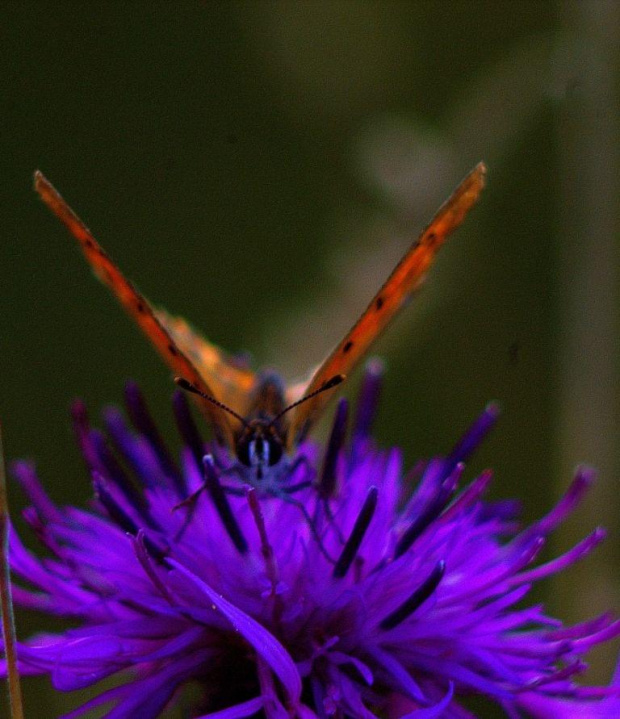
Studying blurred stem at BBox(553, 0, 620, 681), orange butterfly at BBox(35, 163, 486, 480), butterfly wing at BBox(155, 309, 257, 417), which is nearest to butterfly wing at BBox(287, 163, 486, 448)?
orange butterfly at BBox(35, 163, 486, 480)

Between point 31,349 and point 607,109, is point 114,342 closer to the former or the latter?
point 31,349

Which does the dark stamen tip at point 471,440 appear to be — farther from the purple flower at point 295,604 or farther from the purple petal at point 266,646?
the purple petal at point 266,646

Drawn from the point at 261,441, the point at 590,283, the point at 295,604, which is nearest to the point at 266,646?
the point at 295,604

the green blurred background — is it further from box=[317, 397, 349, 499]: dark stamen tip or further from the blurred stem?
box=[317, 397, 349, 499]: dark stamen tip

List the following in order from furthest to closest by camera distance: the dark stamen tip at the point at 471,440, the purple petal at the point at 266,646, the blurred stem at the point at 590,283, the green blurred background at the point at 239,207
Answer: the green blurred background at the point at 239,207
the blurred stem at the point at 590,283
the dark stamen tip at the point at 471,440
the purple petal at the point at 266,646

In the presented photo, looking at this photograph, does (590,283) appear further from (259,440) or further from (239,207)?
(239,207)

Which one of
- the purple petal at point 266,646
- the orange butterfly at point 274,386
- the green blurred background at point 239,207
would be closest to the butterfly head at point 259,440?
the orange butterfly at point 274,386
